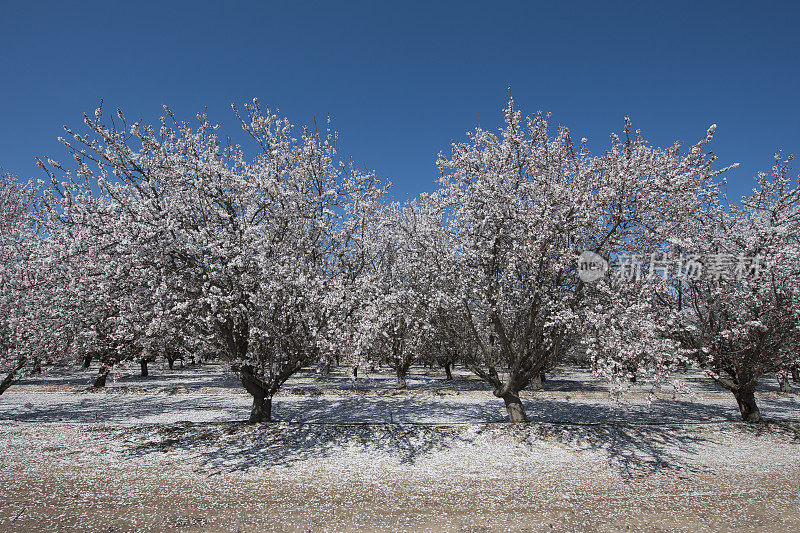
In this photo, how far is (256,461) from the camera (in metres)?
9.48

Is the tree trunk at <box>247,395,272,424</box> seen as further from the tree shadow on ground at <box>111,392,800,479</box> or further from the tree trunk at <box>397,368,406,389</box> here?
the tree trunk at <box>397,368,406,389</box>

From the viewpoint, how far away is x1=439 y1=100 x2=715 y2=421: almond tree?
10227 millimetres

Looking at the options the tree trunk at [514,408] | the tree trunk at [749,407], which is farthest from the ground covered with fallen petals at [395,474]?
the tree trunk at [514,408]

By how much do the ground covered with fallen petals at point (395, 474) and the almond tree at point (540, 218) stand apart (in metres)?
2.78

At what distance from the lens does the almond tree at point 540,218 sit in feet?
33.6

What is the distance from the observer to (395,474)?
29.2 feet

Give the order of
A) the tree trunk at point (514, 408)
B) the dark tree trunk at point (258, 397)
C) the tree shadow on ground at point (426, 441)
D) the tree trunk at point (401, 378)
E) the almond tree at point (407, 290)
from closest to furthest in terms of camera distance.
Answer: the tree shadow on ground at point (426, 441), the almond tree at point (407, 290), the dark tree trunk at point (258, 397), the tree trunk at point (514, 408), the tree trunk at point (401, 378)

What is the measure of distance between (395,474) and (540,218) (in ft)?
22.3

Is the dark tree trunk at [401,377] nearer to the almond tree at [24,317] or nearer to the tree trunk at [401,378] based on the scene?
the tree trunk at [401,378]

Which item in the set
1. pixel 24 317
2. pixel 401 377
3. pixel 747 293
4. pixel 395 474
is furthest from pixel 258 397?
pixel 747 293

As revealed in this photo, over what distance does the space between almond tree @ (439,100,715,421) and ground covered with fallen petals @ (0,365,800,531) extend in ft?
9.12

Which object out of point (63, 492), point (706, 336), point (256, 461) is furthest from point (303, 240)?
point (706, 336)

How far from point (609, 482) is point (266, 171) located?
11171mm

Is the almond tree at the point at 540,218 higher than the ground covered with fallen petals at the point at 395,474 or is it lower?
higher
